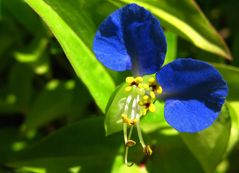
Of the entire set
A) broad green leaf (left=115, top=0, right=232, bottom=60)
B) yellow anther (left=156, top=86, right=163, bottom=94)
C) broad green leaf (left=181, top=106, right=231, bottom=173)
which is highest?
broad green leaf (left=115, top=0, right=232, bottom=60)

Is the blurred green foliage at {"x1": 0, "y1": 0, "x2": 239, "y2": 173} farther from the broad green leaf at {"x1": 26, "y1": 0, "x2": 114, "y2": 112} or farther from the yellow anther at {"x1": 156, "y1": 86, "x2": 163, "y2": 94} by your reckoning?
the yellow anther at {"x1": 156, "y1": 86, "x2": 163, "y2": 94}

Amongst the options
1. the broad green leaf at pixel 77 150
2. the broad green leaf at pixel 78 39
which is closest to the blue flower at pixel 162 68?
the broad green leaf at pixel 78 39

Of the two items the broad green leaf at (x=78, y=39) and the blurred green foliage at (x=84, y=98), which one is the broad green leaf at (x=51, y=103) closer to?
the blurred green foliage at (x=84, y=98)

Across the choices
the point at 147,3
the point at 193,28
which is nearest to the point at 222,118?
the point at 193,28

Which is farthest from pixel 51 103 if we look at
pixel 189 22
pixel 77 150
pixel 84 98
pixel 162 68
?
pixel 162 68

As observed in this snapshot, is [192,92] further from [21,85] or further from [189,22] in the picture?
[21,85]

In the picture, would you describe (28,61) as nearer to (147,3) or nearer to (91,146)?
(91,146)

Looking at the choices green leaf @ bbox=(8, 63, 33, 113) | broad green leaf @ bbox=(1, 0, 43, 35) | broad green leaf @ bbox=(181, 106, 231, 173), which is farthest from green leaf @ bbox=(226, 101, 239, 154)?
green leaf @ bbox=(8, 63, 33, 113)
